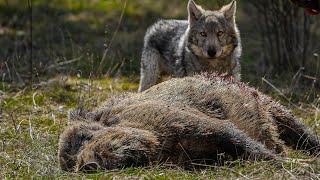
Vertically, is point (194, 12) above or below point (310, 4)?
below

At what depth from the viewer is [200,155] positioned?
5547mm

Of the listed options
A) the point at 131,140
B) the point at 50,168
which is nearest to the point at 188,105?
the point at 131,140

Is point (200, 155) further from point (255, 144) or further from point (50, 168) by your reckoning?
point (50, 168)

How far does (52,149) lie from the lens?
625cm

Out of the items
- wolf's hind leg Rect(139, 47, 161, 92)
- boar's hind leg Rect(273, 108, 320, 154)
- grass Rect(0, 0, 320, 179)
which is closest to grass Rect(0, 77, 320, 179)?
grass Rect(0, 0, 320, 179)

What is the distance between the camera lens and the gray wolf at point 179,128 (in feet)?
17.1

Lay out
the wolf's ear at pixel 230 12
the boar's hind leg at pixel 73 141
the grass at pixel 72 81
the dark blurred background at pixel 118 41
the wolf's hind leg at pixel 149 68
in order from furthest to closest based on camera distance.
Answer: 1. the dark blurred background at pixel 118 41
2. the wolf's hind leg at pixel 149 68
3. the wolf's ear at pixel 230 12
4. the grass at pixel 72 81
5. the boar's hind leg at pixel 73 141

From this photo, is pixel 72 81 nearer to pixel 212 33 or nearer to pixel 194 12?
pixel 194 12

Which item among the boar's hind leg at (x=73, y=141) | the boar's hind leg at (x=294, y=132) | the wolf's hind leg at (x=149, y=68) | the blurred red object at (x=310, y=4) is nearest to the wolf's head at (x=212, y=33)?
the wolf's hind leg at (x=149, y=68)

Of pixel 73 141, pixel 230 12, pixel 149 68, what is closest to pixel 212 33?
pixel 230 12

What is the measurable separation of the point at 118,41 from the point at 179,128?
24.8 ft

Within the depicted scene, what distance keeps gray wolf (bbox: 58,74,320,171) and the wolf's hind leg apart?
352 centimetres

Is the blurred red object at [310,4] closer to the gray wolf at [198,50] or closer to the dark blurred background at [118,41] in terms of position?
the dark blurred background at [118,41]

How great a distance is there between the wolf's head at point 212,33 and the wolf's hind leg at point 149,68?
66cm
